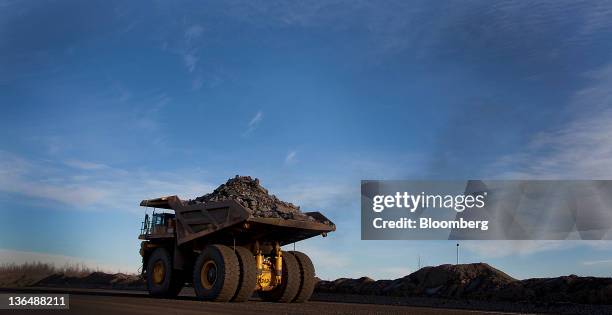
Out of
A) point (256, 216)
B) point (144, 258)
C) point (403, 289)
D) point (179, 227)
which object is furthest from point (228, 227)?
point (403, 289)

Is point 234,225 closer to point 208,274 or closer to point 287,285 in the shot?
point 208,274

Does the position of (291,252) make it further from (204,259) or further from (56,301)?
(56,301)

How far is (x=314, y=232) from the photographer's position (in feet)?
60.9

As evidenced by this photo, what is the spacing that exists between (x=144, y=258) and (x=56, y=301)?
5088 mm

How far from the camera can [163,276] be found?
19203 millimetres

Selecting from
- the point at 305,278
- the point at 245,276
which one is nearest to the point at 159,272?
the point at 245,276

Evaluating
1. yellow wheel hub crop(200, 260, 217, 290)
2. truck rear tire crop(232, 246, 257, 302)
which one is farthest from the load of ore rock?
yellow wheel hub crop(200, 260, 217, 290)

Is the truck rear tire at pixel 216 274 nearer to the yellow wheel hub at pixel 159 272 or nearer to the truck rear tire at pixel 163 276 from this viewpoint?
the truck rear tire at pixel 163 276

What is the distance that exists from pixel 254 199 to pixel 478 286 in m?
10.7

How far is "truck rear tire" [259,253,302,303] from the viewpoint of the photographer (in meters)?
18.2

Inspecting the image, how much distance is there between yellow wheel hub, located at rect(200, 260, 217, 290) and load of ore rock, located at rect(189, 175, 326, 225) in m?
1.99

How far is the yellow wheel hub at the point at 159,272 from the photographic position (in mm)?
19250

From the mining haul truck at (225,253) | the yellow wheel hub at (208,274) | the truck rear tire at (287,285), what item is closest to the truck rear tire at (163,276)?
the mining haul truck at (225,253)

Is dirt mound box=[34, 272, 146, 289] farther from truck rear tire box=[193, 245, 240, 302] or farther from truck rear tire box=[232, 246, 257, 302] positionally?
truck rear tire box=[232, 246, 257, 302]
